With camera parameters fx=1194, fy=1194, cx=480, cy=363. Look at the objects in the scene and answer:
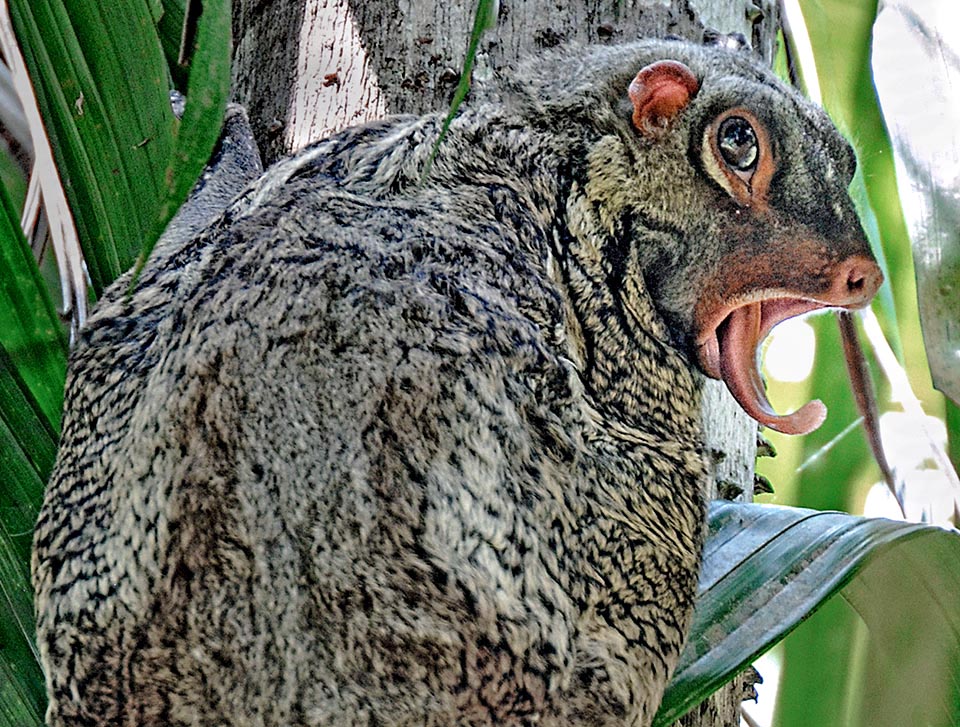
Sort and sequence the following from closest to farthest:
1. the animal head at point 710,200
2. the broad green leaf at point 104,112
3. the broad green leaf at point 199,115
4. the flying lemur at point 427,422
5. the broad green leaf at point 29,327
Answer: the broad green leaf at point 199,115 < the flying lemur at point 427,422 < the broad green leaf at point 29,327 < the broad green leaf at point 104,112 < the animal head at point 710,200

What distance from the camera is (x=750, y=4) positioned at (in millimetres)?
1935

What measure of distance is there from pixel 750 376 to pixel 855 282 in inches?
7.8

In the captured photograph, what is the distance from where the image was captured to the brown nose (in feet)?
5.54

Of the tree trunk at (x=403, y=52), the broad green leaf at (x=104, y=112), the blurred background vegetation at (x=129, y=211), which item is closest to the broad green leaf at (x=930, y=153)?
the blurred background vegetation at (x=129, y=211)

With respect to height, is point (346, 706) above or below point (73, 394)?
below

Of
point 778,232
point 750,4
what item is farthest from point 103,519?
point 750,4

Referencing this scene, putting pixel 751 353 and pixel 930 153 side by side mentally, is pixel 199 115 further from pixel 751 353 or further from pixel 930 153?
pixel 930 153

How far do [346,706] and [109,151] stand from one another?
856 millimetres

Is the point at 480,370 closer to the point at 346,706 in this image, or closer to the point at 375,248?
the point at 375,248

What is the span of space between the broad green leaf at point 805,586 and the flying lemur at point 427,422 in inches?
2.3

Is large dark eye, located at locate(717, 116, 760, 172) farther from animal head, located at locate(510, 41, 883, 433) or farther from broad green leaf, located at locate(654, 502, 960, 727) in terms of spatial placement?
broad green leaf, located at locate(654, 502, 960, 727)

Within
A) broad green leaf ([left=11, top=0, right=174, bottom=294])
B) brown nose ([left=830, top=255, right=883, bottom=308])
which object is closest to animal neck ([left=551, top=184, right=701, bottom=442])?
brown nose ([left=830, top=255, right=883, bottom=308])

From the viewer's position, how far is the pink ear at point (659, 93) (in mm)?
1640

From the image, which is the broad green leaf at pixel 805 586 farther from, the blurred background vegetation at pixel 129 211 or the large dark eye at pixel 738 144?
the large dark eye at pixel 738 144
